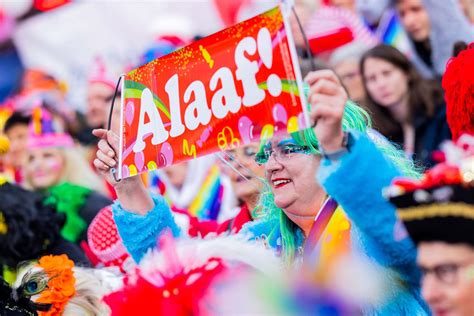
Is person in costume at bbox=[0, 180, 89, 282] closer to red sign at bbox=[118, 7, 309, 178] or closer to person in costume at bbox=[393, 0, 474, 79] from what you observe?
red sign at bbox=[118, 7, 309, 178]

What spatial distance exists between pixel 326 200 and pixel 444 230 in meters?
0.82

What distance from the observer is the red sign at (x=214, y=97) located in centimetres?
→ 201

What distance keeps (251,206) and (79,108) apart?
4529mm

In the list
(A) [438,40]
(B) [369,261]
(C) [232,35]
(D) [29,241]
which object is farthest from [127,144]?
(A) [438,40]

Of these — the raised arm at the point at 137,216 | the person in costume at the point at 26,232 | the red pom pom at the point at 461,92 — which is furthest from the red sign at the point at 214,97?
the person in costume at the point at 26,232

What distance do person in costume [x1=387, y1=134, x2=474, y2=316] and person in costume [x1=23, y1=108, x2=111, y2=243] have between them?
2.97 metres

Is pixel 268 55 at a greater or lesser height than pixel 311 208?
greater

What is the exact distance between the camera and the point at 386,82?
15.3 feet

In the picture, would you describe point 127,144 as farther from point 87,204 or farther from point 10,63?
point 10,63

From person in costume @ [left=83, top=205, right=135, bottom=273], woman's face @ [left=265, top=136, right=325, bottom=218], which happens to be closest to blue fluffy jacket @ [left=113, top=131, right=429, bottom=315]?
woman's face @ [left=265, top=136, right=325, bottom=218]

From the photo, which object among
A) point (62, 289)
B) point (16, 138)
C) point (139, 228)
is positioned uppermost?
point (16, 138)

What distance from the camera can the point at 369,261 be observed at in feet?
6.69

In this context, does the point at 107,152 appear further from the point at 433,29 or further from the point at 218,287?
the point at 433,29

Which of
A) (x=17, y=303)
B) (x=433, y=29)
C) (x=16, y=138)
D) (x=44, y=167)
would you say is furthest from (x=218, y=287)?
(x=16, y=138)
